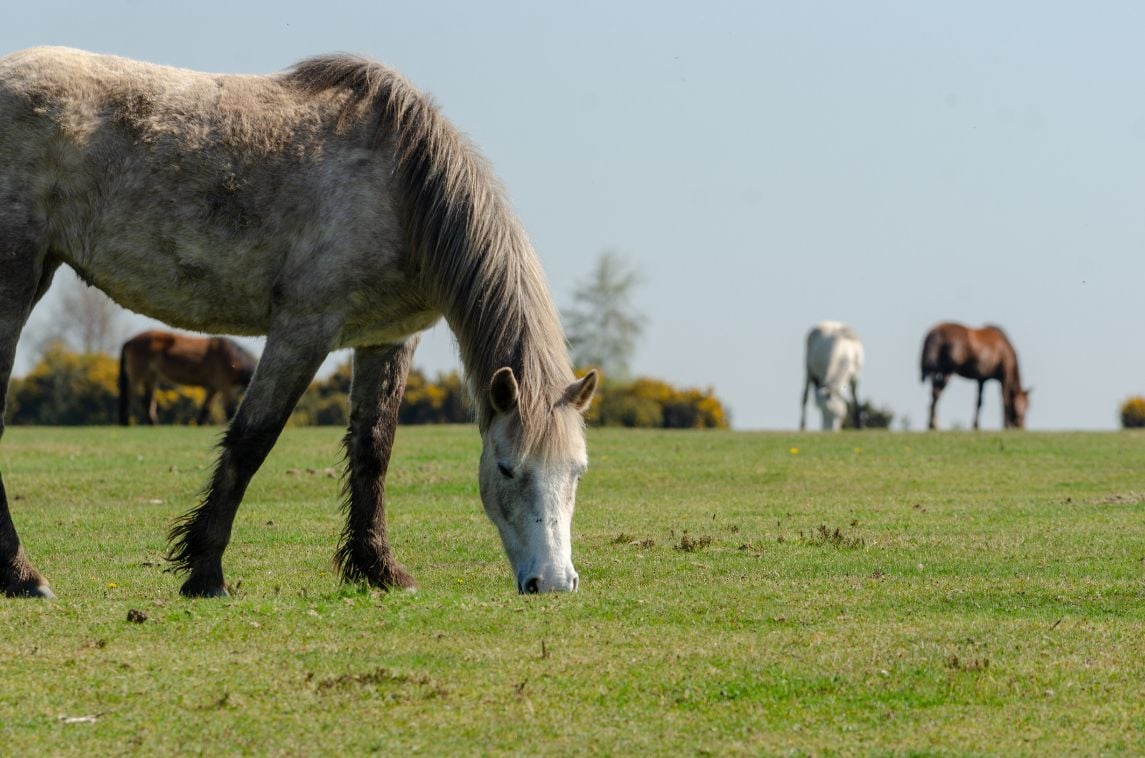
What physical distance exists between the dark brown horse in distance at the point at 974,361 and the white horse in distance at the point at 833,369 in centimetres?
226

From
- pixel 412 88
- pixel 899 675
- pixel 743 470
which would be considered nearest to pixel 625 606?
pixel 899 675

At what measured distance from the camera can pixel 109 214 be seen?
8031mm

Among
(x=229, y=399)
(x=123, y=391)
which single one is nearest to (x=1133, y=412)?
(x=229, y=399)

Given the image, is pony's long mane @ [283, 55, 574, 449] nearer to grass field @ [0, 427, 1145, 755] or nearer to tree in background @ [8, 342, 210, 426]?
grass field @ [0, 427, 1145, 755]

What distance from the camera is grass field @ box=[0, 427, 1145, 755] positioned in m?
5.31

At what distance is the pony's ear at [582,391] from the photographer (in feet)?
24.3

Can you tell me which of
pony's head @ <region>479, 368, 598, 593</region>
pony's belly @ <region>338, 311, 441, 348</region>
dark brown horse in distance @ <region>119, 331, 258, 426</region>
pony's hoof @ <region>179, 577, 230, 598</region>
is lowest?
pony's hoof @ <region>179, 577, 230, 598</region>

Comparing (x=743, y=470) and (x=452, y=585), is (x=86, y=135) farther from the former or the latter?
(x=743, y=470)

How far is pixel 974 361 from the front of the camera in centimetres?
3522

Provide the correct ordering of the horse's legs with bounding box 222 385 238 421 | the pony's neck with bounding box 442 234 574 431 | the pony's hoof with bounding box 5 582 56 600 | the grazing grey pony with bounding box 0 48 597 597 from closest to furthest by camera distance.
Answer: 1. the pony's neck with bounding box 442 234 574 431
2. the grazing grey pony with bounding box 0 48 597 597
3. the pony's hoof with bounding box 5 582 56 600
4. the horse's legs with bounding box 222 385 238 421

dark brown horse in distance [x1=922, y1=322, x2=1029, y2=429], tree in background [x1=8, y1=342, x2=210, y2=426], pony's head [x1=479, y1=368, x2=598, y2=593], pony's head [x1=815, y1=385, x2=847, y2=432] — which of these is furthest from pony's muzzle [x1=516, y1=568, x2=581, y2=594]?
tree in background [x1=8, y1=342, x2=210, y2=426]

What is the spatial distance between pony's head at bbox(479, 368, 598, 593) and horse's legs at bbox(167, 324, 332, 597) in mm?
1076

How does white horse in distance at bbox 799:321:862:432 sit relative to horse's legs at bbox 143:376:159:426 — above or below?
above

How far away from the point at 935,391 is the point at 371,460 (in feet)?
89.2
